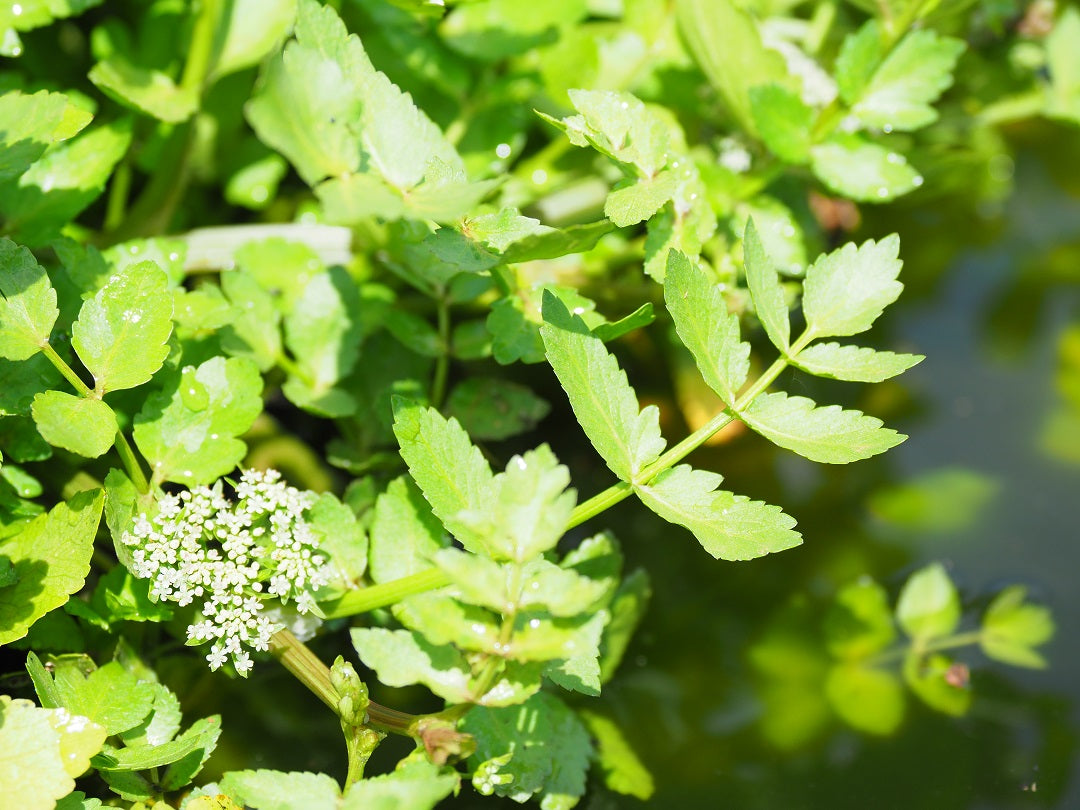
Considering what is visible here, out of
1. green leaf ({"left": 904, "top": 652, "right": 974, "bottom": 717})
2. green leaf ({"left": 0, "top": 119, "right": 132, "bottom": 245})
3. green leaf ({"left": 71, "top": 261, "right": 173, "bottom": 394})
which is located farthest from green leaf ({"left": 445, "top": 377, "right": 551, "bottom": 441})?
green leaf ({"left": 904, "top": 652, "right": 974, "bottom": 717})

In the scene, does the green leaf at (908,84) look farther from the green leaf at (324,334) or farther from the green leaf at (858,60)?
the green leaf at (324,334)

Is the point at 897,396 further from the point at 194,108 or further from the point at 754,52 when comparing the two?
the point at 194,108

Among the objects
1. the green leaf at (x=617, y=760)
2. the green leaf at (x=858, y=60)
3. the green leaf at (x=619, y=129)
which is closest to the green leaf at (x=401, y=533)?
the green leaf at (x=617, y=760)

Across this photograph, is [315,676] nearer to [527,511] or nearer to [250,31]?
[527,511]

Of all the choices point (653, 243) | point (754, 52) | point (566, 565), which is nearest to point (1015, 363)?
point (754, 52)

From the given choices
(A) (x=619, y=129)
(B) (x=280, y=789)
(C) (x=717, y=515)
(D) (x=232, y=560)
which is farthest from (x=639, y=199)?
(B) (x=280, y=789)

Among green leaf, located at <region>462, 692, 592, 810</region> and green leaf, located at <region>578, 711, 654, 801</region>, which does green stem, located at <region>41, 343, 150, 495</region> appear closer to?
green leaf, located at <region>462, 692, 592, 810</region>
